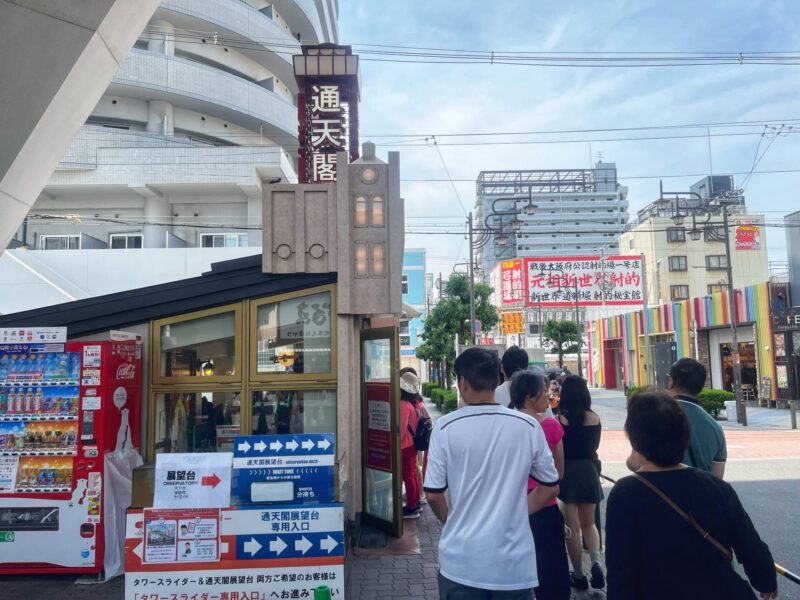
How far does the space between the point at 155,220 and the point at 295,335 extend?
18.1m

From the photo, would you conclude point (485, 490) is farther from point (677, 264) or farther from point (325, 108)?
point (677, 264)

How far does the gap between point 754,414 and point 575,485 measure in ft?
72.2

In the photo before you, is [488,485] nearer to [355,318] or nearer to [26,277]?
[355,318]

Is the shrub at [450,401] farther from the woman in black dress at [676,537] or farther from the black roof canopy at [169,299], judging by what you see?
the woman in black dress at [676,537]

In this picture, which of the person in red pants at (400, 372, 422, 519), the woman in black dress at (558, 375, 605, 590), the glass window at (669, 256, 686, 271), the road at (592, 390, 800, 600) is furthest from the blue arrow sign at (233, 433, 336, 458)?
the glass window at (669, 256, 686, 271)

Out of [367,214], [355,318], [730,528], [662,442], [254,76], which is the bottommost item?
[730,528]

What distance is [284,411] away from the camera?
7234mm

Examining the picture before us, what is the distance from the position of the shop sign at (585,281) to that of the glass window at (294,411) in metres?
30.7

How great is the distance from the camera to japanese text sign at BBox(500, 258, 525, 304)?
37844 mm

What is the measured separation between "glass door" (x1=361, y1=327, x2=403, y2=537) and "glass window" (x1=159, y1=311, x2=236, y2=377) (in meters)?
1.61

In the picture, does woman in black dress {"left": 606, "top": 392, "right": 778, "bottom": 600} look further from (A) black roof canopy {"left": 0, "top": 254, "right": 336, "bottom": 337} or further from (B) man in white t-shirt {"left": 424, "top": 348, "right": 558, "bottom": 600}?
(A) black roof canopy {"left": 0, "top": 254, "right": 336, "bottom": 337}

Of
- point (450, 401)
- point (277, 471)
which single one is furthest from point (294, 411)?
point (450, 401)

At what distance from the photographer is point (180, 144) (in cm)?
2402

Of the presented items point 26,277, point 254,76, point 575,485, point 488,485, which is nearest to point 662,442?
point 488,485
